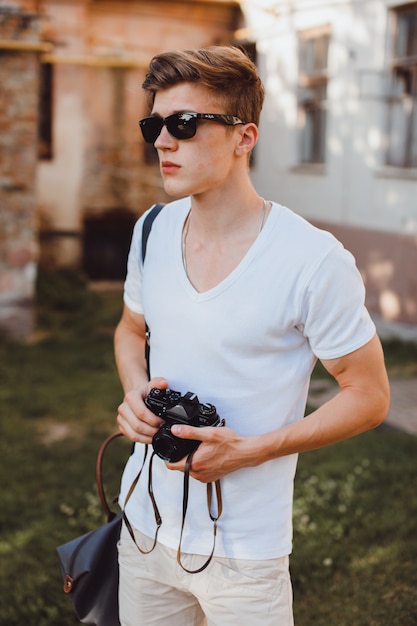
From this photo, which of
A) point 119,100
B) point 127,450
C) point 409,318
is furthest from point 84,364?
point 119,100

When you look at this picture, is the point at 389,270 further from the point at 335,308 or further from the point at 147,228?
the point at 335,308

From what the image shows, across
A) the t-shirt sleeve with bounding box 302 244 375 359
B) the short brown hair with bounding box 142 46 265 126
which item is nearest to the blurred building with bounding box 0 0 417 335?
the short brown hair with bounding box 142 46 265 126

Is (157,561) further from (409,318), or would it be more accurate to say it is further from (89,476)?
(409,318)

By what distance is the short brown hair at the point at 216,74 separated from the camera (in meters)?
1.94

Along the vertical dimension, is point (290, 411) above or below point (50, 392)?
above

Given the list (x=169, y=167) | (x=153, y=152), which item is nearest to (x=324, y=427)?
(x=169, y=167)

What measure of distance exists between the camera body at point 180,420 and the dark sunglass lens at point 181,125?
66 cm

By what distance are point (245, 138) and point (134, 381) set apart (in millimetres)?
765

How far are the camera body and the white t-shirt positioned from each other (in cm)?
10

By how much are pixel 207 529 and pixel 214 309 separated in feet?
1.88

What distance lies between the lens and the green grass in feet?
12.7

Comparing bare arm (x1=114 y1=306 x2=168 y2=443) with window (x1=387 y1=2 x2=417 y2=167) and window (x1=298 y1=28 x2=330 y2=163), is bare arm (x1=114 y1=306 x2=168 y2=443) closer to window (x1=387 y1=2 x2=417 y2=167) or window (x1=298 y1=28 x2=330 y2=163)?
window (x1=387 y1=2 x2=417 y2=167)

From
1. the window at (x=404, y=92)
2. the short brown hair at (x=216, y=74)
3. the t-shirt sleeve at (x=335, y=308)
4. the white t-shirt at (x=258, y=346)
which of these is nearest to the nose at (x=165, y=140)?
the short brown hair at (x=216, y=74)

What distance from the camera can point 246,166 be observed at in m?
2.14
